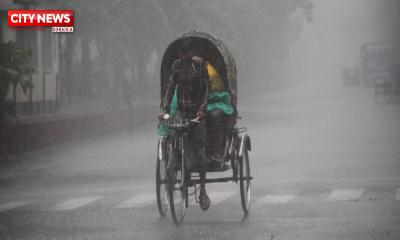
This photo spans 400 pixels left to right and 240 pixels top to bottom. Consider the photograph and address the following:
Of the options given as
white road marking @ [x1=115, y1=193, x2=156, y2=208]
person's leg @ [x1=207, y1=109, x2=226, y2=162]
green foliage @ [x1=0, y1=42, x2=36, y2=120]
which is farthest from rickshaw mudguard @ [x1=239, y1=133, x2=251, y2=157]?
green foliage @ [x1=0, y1=42, x2=36, y2=120]

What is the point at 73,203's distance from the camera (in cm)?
1436

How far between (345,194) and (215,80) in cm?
262

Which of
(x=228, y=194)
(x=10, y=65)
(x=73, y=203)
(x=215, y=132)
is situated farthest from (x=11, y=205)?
(x=10, y=65)

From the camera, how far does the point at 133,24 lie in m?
45.8

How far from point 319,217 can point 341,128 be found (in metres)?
18.5

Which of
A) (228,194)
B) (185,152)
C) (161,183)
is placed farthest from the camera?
(228,194)

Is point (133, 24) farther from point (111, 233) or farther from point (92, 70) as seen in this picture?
point (111, 233)

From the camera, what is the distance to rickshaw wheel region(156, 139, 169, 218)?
38.9 ft

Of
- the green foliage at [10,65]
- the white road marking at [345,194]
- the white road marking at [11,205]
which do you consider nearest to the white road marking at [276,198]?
the white road marking at [345,194]

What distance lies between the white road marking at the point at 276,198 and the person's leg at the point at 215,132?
152cm

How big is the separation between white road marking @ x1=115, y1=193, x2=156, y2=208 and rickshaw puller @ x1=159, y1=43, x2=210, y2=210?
1.84 metres

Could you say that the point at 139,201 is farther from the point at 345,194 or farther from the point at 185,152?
the point at 345,194

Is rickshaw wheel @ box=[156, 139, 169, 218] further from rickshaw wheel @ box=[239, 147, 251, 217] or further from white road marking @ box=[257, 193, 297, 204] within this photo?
white road marking @ box=[257, 193, 297, 204]

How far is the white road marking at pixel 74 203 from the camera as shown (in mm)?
13897
